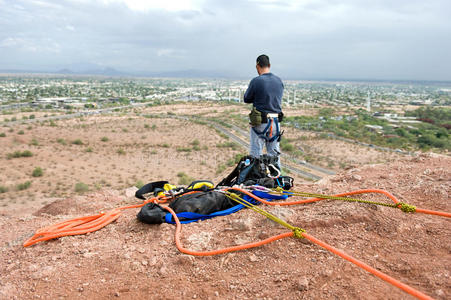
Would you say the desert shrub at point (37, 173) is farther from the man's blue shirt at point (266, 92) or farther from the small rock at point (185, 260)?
the small rock at point (185, 260)

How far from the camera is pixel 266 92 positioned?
15.5ft

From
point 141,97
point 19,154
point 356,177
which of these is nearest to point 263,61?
point 356,177

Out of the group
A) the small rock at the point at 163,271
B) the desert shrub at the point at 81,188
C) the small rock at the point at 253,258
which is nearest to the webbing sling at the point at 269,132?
the small rock at the point at 253,258

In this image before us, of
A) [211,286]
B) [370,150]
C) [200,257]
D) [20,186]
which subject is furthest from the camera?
[370,150]

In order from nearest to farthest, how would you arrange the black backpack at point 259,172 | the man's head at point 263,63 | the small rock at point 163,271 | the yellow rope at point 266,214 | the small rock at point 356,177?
the small rock at point 163,271, the yellow rope at point 266,214, the black backpack at point 259,172, the man's head at point 263,63, the small rock at point 356,177

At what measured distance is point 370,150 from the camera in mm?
27844

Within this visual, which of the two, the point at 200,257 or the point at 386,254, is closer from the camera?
the point at 386,254

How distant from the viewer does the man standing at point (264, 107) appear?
4719 millimetres

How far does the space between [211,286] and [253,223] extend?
957 mm

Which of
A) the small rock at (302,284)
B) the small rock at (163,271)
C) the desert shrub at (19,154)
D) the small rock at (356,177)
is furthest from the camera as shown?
the desert shrub at (19,154)

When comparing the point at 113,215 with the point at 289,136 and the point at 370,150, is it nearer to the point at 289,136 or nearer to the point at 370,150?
the point at 370,150

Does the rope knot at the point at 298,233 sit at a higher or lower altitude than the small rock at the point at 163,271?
higher

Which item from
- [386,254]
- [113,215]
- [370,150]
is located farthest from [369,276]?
[370,150]

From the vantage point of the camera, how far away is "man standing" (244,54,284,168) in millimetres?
4719
